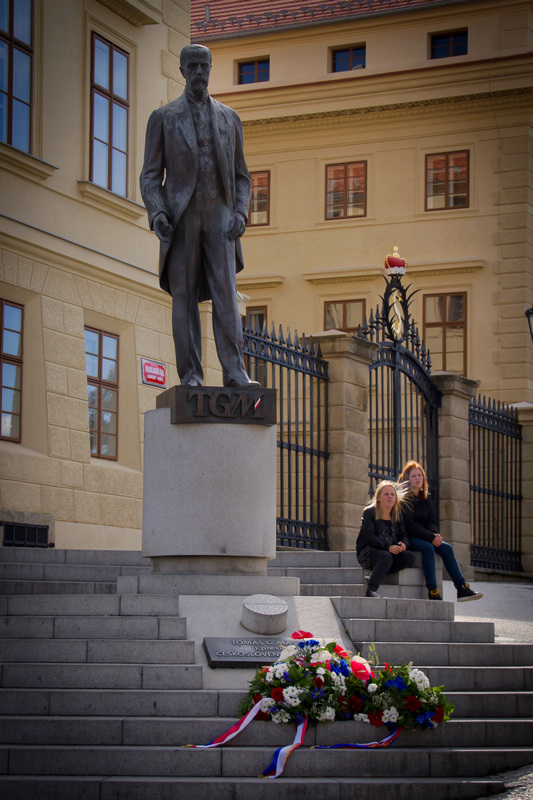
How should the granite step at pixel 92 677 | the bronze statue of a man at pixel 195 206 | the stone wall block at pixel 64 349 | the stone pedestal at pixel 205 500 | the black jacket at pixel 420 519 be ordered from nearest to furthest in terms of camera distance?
1. the granite step at pixel 92 677
2. the stone pedestal at pixel 205 500
3. the bronze statue of a man at pixel 195 206
4. the black jacket at pixel 420 519
5. the stone wall block at pixel 64 349

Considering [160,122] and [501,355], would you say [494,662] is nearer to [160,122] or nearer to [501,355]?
[160,122]

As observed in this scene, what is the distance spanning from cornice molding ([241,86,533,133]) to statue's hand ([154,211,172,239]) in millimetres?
19978

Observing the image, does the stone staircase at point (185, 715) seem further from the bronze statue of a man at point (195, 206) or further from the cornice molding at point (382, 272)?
the cornice molding at point (382, 272)

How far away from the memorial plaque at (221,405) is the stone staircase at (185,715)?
1468mm

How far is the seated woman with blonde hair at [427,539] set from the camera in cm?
1162

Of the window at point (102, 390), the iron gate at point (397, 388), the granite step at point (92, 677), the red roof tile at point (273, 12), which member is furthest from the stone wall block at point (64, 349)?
the red roof tile at point (273, 12)

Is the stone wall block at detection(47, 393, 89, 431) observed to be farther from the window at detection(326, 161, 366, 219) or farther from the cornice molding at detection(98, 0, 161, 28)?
the window at detection(326, 161, 366, 219)

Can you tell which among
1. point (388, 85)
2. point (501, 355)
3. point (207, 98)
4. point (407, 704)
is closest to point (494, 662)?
point (407, 704)

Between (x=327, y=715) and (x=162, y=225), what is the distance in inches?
171

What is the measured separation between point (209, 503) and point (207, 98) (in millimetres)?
3289

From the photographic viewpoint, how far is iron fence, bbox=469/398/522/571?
22.2m

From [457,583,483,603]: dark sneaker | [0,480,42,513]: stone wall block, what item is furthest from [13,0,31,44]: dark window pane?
[457,583,483,603]: dark sneaker

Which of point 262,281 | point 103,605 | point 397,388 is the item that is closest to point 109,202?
point 397,388

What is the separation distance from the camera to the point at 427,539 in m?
12.1
